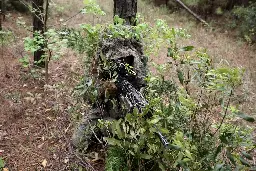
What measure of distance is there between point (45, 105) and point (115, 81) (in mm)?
2694

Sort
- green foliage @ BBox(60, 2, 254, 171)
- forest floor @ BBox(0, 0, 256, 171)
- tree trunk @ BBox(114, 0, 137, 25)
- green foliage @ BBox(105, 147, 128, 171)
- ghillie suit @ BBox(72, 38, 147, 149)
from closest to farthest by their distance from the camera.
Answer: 1. green foliage @ BBox(60, 2, 254, 171)
2. green foliage @ BBox(105, 147, 128, 171)
3. ghillie suit @ BBox(72, 38, 147, 149)
4. forest floor @ BBox(0, 0, 256, 171)
5. tree trunk @ BBox(114, 0, 137, 25)

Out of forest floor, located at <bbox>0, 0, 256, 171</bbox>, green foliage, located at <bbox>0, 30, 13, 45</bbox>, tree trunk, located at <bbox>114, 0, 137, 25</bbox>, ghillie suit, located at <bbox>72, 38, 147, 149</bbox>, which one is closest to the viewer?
ghillie suit, located at <bbox>72, 38, 147, 149</bbox>

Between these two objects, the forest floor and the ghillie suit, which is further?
the forest floor

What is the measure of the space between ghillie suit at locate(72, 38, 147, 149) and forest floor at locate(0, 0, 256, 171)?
0.23 metres

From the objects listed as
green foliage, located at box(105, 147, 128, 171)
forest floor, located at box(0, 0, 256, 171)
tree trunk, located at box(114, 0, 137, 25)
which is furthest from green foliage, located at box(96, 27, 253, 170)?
tree trunk, located at box(114, 0, 137, 25)

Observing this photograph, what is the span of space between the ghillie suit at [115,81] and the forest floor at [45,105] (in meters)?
0.23

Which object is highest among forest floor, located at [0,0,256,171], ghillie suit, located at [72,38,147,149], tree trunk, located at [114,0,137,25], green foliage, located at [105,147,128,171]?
tree trunk, located at [114,0,137,25]

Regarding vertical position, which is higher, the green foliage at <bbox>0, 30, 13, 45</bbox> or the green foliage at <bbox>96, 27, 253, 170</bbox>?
the green foliage at <bbox>96, 27, 253, 170</bbox>

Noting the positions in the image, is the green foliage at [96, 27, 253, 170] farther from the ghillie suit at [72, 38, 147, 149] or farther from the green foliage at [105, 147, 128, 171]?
the ghillie suit at [72, 38, 147, 149]

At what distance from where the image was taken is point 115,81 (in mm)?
3945

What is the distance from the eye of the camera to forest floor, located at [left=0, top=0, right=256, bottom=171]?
445 centimetres

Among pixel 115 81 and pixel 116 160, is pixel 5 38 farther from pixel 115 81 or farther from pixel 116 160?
pixel 116 160

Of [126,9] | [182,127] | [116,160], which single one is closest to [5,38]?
[126,9]

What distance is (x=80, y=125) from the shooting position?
14.9 ft
